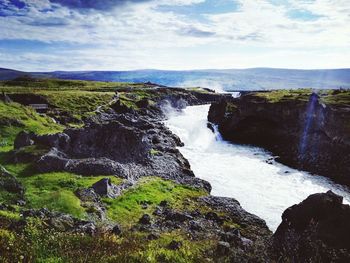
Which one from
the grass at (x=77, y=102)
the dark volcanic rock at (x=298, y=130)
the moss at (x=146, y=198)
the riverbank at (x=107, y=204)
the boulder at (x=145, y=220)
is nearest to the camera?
the riverbank at (x=107, y=204)

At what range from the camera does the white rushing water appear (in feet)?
168

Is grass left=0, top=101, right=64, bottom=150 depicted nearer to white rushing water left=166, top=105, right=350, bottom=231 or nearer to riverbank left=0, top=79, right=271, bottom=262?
riverbank left=0, top=79, right=271, bottom=262

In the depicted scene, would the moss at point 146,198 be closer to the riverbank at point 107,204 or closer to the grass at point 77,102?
the riverbank at point 107,204

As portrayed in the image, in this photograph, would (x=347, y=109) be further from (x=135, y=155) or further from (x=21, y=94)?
(x=21, y=94)

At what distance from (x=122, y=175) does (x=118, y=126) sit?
10.7m

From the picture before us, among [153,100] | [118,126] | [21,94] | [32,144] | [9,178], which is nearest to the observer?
[9,178]

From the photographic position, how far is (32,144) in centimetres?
4759

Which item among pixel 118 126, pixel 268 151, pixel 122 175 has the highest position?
pixel 118 126

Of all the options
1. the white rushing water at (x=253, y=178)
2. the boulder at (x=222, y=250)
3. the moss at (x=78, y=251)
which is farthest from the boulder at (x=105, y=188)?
the moss at (x=78, y=251)

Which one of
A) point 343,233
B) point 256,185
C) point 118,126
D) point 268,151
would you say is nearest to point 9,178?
point 118,126

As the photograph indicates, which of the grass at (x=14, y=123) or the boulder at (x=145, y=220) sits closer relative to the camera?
the boulder at (x=145, y=220)

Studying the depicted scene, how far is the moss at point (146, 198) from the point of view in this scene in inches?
1378

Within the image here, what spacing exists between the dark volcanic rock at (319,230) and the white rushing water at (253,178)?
47.9 ft

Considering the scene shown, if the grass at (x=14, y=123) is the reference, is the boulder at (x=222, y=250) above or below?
above
